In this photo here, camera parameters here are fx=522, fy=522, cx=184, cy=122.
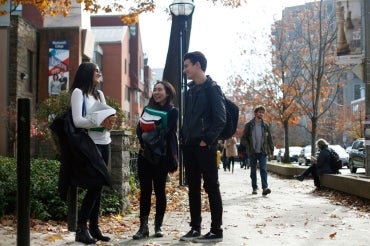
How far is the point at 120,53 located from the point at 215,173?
36.5 m

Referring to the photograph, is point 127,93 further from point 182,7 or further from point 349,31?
point 349,31

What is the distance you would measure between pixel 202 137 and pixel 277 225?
2.03 meters

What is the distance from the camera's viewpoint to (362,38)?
1074 cm

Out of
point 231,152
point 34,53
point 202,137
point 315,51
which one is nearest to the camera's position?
point 202,137

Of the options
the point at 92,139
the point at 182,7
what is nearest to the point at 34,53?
the point at 182,7

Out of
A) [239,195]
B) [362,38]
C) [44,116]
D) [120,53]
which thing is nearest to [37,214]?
[239,195]

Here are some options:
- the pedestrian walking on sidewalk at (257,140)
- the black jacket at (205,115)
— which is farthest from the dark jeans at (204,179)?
the pedestrian walking on sidewalk at (257,140)

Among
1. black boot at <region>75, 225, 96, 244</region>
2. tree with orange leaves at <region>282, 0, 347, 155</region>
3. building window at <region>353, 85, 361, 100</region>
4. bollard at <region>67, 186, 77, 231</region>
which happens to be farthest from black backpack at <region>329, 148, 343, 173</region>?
building window at <region>353, 85, 361, 100</region>

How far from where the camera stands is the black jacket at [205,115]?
5.53m

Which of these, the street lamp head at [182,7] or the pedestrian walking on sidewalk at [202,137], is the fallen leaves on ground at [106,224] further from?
the street lamp head at [182,7]

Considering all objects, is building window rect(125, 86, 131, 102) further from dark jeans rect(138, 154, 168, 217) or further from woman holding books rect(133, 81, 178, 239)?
dark jeans rect(138, 154, 168, 217)

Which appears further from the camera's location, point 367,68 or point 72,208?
point 367,68

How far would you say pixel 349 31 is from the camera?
10.9 metres

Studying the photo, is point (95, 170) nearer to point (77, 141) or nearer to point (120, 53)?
point (77, 141)
